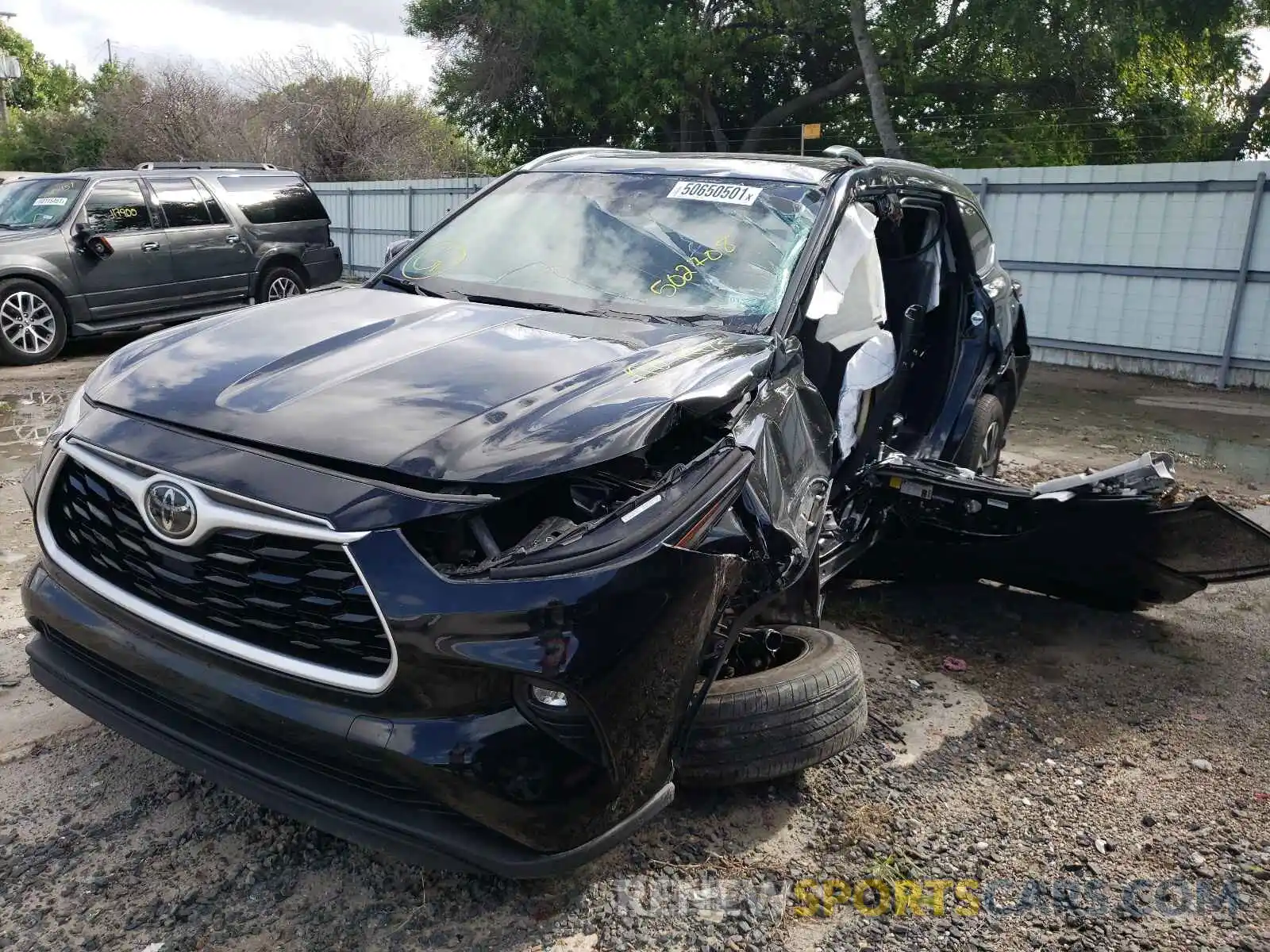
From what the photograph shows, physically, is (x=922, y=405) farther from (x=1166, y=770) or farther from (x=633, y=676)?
(x=633, y=676)

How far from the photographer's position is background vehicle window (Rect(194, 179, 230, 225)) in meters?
10.9

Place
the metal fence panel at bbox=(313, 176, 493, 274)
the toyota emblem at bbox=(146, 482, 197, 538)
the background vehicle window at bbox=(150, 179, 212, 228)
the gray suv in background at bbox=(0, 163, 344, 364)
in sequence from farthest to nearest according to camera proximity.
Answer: the metal fence panel at bbox=(313, 176, 493, 274), the background vehicle window at bbox=(150, 179, 212, 228), the gray suv in background at bbox=(0, 163, 344, 364), the toyota emblem at bbox=(146, 482, 197, 538)

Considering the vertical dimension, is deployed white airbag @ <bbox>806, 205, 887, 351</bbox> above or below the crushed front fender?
above

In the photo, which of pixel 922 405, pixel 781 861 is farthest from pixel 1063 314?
pixel 781 861

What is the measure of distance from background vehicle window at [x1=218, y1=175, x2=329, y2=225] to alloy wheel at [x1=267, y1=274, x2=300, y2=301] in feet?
2.09

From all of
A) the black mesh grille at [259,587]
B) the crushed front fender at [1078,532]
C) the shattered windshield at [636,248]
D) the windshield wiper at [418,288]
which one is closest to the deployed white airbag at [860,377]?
the crushed front fender at [1078,532]

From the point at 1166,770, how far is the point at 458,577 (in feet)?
8.50

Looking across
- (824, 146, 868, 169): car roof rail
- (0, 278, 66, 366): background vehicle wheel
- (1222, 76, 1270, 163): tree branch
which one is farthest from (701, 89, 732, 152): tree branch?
(824, 146, 868, 169): car roof rail

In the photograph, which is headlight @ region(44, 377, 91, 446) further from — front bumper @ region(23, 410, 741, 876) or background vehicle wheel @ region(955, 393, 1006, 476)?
background vehicle wheel @ region(955, 393, 1006, 476)

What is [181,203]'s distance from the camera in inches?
421

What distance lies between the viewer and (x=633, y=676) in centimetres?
221

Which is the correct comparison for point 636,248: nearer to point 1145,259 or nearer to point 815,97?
point 1145,259

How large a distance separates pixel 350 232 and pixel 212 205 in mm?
8349
